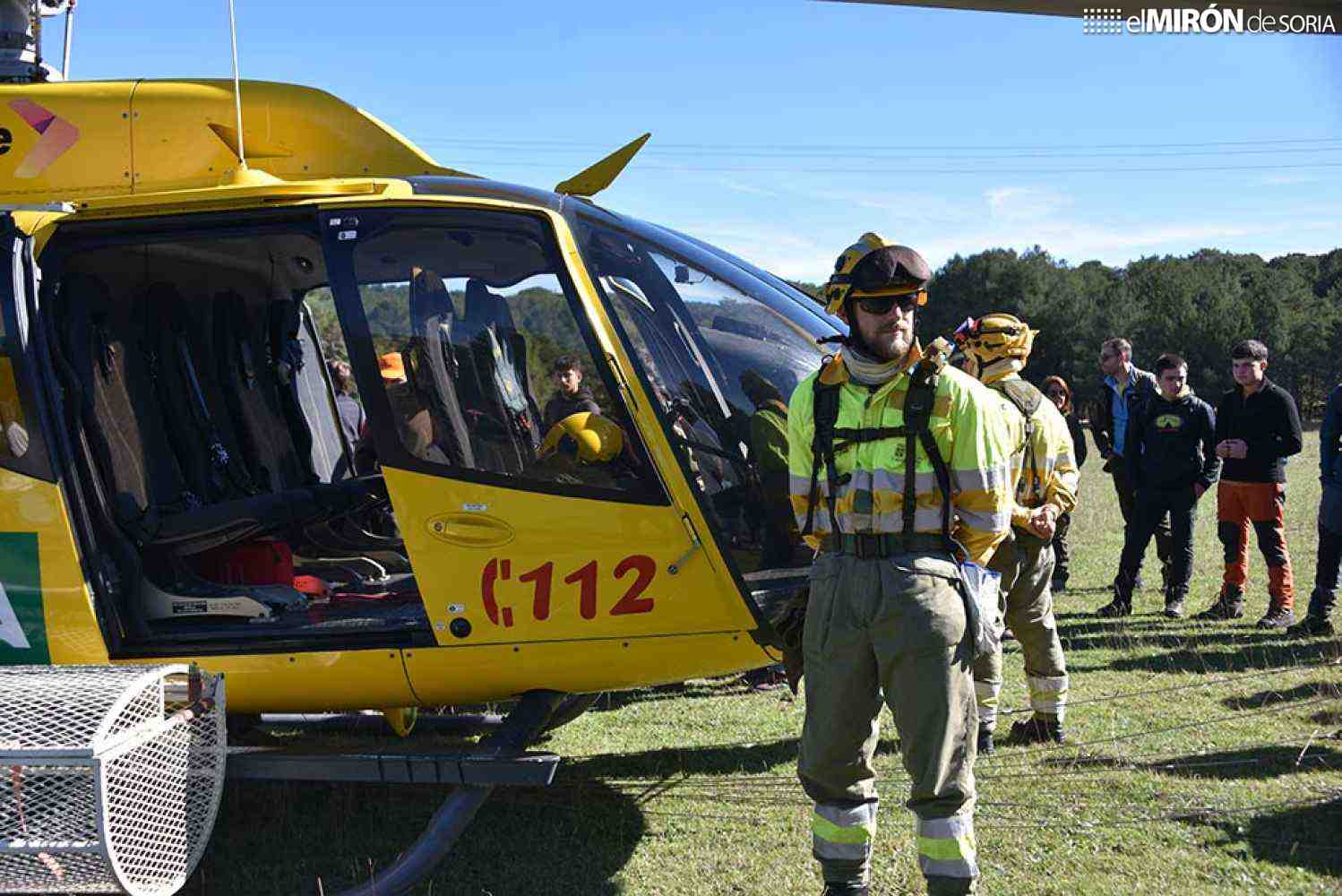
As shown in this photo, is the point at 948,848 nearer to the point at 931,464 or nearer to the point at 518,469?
the point at 931,464

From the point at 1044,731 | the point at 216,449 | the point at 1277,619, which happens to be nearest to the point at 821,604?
the point at 1044,731

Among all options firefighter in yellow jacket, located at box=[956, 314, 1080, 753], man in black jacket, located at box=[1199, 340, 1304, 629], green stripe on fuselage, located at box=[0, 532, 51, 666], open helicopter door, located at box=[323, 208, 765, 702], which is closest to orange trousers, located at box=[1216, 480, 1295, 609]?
man in black jacket, located at box=[1199, 340, 1304, 629]

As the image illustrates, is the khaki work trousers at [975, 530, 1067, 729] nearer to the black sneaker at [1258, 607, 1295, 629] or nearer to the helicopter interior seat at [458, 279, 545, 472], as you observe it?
the helicopter interior seat at [458, 279, 545, 472]

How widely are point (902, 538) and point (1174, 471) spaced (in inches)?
220

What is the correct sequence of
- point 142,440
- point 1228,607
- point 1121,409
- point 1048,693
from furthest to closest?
point 1121,409
point 1228,607
point 1048,693
point 142,440

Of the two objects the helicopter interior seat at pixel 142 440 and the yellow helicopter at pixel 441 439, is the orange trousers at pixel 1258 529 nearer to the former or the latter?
the yellow helicopter at pixel 441 439

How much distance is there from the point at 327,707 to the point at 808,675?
1.84 m

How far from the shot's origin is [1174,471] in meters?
8.21

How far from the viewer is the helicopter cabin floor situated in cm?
433

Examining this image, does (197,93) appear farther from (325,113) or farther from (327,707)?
(327,707)

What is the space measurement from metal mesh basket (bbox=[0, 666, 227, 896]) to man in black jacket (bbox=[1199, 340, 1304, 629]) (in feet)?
21.8

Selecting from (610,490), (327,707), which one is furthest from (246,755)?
(610,490)

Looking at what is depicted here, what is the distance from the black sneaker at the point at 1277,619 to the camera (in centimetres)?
764

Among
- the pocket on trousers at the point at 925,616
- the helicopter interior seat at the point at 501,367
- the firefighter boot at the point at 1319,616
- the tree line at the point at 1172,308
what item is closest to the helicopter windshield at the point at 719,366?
the helicopter interior seat at the point at 501,367
